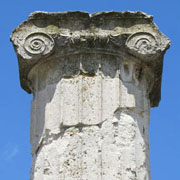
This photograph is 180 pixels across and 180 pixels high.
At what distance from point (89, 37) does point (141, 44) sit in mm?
658

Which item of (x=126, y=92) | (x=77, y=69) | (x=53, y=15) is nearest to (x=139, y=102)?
(x=126, y=92)

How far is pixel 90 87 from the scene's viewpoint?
30.8 ft

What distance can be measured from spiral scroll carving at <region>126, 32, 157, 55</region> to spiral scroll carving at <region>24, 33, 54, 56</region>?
982mm

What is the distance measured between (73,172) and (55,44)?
5.84 ft

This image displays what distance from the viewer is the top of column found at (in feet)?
31.6

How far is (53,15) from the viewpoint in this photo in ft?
32.0

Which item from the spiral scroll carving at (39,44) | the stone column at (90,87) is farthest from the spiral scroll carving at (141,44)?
the spiral scroll carving at (39,44)

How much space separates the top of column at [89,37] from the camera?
→ 9641 millimetres

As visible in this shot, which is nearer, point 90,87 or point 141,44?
point 90,87

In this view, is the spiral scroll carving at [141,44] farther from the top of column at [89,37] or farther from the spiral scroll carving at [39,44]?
the spiral scroll carving at [39,44]

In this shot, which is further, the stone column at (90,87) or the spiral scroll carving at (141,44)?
the spiral scroll carving at (141,44)

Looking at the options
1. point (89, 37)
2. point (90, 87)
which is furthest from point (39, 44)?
point (90, 87)

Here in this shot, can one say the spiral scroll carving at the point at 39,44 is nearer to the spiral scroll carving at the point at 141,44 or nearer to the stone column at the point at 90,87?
the stone column at the point at 90,87

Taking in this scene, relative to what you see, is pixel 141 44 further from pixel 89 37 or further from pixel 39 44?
pixel 39 44
